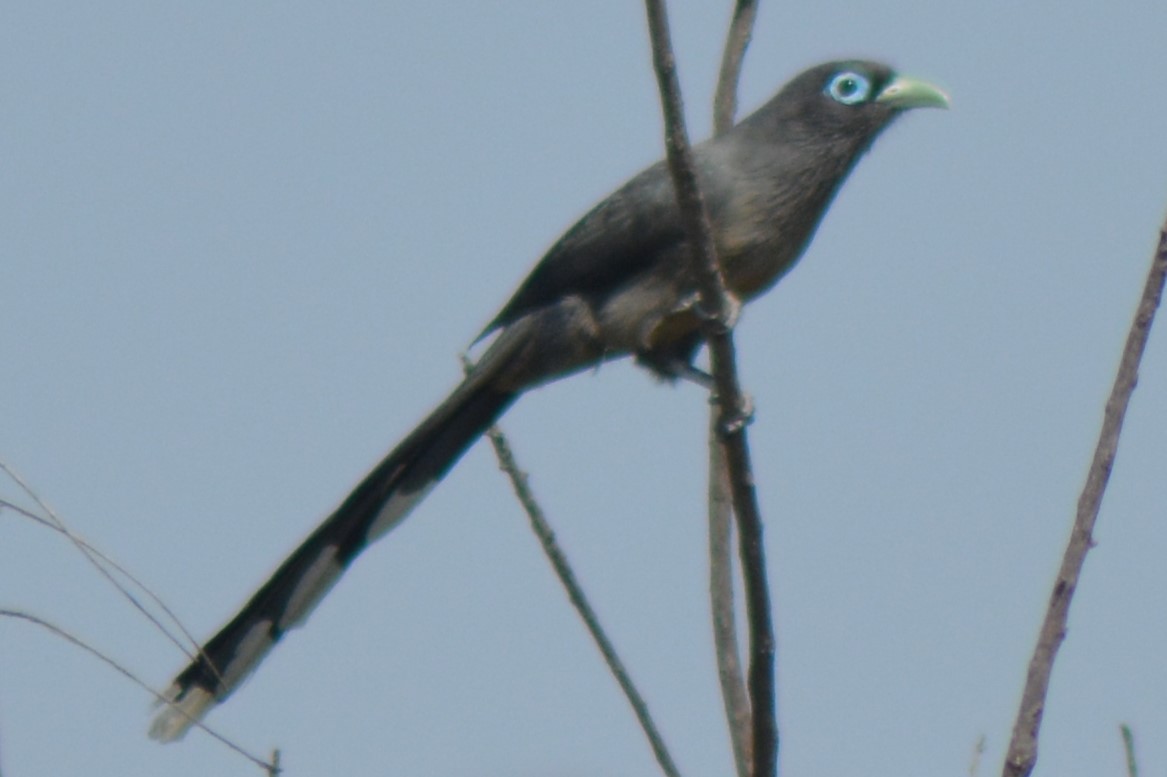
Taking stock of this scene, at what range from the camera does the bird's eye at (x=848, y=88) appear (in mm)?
6117

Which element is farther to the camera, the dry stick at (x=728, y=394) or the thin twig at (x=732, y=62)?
the thin twig at (x=732, y=62)

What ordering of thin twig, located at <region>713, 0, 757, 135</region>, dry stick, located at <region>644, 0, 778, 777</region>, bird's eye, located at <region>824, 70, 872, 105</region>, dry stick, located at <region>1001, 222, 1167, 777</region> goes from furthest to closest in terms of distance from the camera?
bird's eye, located at <region>824, 70, 872, 105</region> → thin twig, located at <region>713, 0, 757, 135</region> → dry stick, located at <region>644, 0, 778, 777</region> → dry stick, located at <region>1001, 222, 1167, 777</region>

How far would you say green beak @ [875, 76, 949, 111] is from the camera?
6039mm

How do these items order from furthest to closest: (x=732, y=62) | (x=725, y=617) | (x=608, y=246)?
1. (x=608, y=246)
2. (x=732, y=62)
3. (x=725, y=617)

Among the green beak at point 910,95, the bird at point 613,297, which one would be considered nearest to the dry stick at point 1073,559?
the bird at point 613,297

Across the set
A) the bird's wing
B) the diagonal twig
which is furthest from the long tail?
the diagonal twig

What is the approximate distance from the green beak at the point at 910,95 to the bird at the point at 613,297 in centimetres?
30

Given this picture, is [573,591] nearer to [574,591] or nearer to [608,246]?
[574,591]

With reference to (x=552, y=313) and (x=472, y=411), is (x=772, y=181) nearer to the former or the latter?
(x=552, y=313)

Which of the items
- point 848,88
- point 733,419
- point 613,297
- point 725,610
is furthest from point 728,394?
point 848,88

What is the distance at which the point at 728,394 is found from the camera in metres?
3.92

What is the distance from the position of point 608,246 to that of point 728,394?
68.1 inches

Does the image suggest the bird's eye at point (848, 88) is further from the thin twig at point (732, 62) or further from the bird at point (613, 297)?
the thin twig at point (732, 62)

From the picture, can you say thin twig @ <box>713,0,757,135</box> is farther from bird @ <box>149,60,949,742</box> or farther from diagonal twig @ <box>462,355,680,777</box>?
diagonal twig @ <box>462,355,680,777</box>
